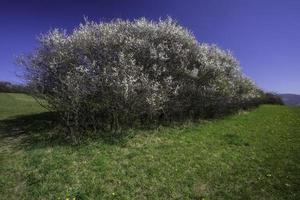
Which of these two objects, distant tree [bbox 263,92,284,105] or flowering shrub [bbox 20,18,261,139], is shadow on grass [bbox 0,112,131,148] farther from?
distant tree [bbox 263,92,284,105]

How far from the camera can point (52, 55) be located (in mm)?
15891

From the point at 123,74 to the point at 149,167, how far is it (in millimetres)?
6302

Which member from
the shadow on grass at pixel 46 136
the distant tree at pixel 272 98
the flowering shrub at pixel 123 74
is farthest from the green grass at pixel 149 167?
the distant tree at pixel 272 98

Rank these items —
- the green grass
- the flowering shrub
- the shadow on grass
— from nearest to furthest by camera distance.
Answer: the green grass
the shadow on grass
the flowering shrub

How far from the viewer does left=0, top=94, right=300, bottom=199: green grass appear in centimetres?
812

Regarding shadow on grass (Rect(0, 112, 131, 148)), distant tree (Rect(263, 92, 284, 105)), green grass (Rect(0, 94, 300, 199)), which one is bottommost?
green grass (Rect(0, 94, 300, 199))

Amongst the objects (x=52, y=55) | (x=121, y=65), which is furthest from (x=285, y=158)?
(x=52, y=55)

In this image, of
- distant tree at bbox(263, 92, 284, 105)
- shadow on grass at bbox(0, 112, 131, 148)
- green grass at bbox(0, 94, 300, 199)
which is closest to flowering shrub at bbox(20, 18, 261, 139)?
shadow on grass at bbox(0, 112, 131, 148)

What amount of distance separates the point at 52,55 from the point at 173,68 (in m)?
8.20

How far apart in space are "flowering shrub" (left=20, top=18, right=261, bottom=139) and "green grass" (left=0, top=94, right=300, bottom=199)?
1.83 m

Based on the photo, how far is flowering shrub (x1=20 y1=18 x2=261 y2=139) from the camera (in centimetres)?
1432

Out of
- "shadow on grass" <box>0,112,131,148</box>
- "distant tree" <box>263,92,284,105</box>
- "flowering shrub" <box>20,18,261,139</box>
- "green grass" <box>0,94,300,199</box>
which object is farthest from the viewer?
"distant tree" <box>263,92,284,105</box>

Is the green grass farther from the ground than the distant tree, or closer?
closer

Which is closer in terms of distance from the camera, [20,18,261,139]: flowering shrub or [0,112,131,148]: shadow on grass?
[0,112,131,148]: shadow on grass
